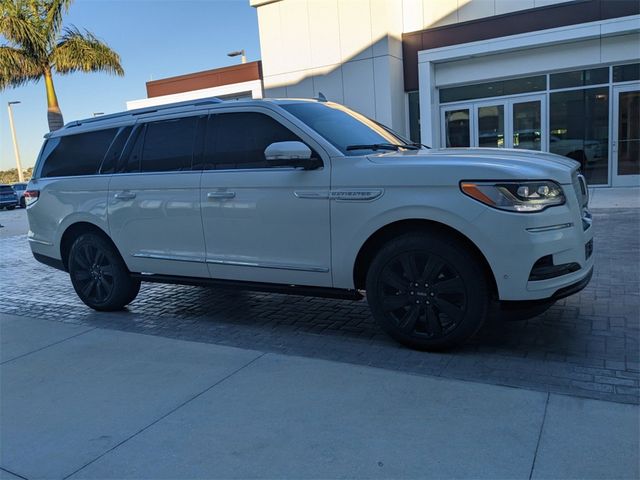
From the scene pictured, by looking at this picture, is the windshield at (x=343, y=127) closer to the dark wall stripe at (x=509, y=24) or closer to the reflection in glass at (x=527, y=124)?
the dark wall stripe at (x=509, y=24)

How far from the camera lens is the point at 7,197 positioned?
30.0 m

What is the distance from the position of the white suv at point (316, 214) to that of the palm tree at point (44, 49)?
12.3 m

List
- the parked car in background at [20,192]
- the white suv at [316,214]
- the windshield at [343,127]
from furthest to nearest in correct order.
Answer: the parked car in background at [20,192]
the windshield at [343,127]
the white suv at [316,214]

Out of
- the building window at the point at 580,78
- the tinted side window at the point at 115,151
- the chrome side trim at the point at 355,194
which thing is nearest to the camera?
the chrome side trim at the point at 355,194

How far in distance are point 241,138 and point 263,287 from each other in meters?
1.33

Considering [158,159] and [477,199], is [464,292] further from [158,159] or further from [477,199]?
[158,159]

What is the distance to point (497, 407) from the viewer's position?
126 inches

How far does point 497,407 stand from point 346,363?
46.3 inches

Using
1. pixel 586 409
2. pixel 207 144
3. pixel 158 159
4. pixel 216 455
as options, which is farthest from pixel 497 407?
pixel 158 159

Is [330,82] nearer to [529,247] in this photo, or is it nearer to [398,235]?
[398,235]

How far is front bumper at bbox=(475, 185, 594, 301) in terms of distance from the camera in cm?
358

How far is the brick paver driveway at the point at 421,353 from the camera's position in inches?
144

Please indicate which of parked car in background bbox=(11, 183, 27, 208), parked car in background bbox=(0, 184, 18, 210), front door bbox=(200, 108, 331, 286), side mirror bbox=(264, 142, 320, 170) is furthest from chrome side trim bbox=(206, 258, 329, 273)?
parked car in background bbox=(11, 183, 27, 208)

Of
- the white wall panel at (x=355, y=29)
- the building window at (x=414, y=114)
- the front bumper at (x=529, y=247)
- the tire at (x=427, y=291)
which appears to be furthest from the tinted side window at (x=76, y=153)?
the building window at (x=414, y=114)
